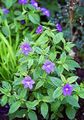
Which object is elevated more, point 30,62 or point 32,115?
point 30,62

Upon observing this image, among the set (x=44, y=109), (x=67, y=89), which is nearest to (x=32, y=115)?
(x=44, y=109)

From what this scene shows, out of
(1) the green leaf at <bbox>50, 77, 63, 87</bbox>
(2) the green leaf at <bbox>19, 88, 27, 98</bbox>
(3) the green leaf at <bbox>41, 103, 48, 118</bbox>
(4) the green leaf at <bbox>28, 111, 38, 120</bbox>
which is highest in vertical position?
(1) the green leaf at <bbox>50, 77, 63, 87</bbox>

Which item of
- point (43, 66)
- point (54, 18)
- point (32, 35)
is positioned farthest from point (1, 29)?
point (43, 66)

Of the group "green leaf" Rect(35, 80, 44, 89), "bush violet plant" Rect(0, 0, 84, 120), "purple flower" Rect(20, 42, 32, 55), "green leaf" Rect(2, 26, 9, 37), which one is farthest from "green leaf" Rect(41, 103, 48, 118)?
"green leaf" Rect(2, 26, 9, 37)

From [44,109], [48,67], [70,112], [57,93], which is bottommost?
[70,112]

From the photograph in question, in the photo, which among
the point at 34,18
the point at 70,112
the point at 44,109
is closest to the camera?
the point at 44,109

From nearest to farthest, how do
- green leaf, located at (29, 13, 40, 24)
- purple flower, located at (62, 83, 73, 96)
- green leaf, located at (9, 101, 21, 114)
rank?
purple flower, located at (62, 83, 73, 96), green leaf, located at (9, 101, 21, 114), green leaf, located at (29, 13, 40, 24)

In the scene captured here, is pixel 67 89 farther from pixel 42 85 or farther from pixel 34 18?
pixel 34 18

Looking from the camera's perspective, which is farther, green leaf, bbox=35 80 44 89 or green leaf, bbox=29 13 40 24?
green leaf, bbox=29 13 40 24

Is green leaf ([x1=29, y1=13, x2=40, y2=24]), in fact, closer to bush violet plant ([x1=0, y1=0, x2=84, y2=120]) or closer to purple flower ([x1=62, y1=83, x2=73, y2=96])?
bush violet plant ([x1=0, y1=0, x2=84, y2=120])
